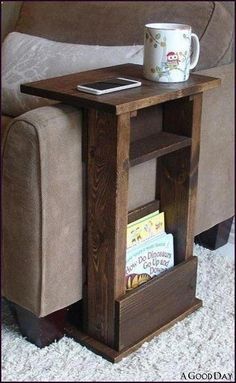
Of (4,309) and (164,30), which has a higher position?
(164,30)

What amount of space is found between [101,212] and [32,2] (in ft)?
3.27

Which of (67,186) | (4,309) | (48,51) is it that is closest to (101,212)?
(67,186)

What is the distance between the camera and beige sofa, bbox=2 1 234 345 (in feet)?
4.01

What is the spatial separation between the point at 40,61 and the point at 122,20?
263mm

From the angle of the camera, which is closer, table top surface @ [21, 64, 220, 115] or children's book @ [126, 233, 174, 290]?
table top surface @ [21, 64, 220, 115]

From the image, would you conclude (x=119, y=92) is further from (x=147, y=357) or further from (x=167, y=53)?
(x=147, y=357)

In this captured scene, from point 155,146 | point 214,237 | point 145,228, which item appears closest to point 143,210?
point 145,228

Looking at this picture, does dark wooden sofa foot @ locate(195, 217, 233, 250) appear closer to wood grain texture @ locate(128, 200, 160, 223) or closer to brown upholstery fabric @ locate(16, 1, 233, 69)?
wood grain texture @ locate(128, 200, 160, 223)

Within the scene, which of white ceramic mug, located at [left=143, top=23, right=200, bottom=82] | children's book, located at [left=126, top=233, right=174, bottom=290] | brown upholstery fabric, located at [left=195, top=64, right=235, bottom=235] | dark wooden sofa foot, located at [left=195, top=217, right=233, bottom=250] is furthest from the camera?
dark wooden sofa foot, located at [left=195, top=217, right=233, bottom=250]

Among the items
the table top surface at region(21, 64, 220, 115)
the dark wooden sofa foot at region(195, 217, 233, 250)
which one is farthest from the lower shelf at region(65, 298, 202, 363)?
the table top surface at region(21, 64, 220, 115)

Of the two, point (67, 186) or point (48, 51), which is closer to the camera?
point (67, 186)

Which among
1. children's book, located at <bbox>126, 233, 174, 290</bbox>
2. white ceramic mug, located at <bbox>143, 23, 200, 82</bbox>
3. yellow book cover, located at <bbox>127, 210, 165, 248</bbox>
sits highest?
white ceramic mug, located at <bbox>143, 23, 200, 82</bbox>

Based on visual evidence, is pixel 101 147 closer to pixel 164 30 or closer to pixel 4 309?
pixel 164 30

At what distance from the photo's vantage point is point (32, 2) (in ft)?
6.65
